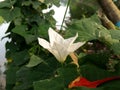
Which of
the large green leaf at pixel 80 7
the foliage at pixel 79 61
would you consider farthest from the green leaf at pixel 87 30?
the large green leaf at pixel 80 7

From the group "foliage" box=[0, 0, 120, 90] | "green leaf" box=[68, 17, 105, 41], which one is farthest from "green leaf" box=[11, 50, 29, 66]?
"green leaf" box=[68, 17, 105, 41]

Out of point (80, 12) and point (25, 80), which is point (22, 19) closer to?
point (80, 12)

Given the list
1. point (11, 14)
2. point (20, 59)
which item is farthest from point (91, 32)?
point (11, 14)

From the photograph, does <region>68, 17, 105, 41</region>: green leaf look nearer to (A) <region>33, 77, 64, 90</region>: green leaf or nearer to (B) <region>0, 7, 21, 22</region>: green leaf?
(A) <region>33, 77, 64, 90</region>: green leaf

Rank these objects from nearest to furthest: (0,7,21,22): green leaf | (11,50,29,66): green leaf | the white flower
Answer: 1. the white flower
2. (11,50,29,66): green leaf
3. (0,7,21,22): green leaf

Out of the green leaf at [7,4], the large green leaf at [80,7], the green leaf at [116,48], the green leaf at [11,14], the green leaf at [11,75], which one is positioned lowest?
the green leaf at [11,75]

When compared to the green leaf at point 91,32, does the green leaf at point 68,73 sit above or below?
below

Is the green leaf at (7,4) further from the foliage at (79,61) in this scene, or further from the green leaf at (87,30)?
the green leaf at (87,30)

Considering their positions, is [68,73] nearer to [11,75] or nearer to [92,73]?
[92,73]

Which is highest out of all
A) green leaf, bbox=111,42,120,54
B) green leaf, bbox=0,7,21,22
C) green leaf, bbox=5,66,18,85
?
green leaf, bbox=0,7,21,22

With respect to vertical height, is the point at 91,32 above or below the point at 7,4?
below

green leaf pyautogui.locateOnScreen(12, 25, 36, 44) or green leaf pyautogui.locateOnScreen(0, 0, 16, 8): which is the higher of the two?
green leaf pyautogui.locateOnScreen(0, 0, 16, 8)

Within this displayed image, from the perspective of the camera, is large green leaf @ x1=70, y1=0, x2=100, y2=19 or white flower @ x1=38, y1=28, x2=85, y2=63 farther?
large green leaf @ x1=70, y1=0, x2=100, y2=19
